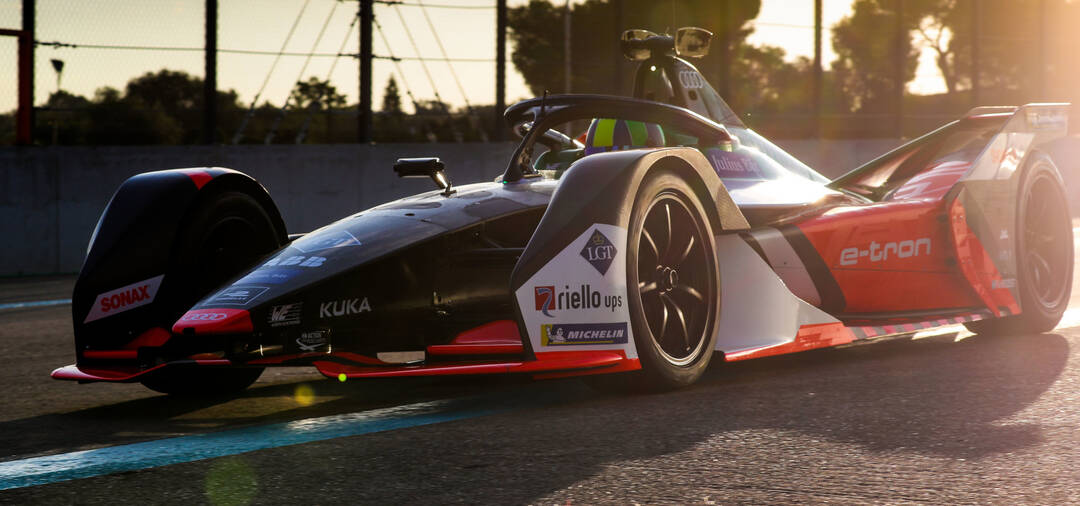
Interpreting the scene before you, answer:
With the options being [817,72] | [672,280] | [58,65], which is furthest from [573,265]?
[817,72]

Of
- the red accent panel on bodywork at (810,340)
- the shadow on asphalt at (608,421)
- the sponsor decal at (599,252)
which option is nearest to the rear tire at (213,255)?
the shadow on asphalt at (608,421)

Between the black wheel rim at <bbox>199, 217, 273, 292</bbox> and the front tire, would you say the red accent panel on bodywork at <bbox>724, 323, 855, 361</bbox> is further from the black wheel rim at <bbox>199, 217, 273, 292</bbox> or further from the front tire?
the black wheel rim at <bbox>199, 217, 273, 292</bbox>

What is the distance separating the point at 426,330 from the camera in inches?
188

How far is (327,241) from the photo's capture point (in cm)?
487

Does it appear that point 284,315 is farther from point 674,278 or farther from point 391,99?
point 391,99

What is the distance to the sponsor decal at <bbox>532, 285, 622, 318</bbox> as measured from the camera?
451 centimetres

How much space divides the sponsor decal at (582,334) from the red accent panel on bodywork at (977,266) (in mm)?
2617

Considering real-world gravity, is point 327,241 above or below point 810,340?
above

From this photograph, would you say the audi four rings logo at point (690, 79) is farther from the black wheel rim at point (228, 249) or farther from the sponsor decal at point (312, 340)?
the sponsor decal at point (312, 340)

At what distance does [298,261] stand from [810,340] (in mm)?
2199

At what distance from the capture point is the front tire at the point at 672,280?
15.5 ft

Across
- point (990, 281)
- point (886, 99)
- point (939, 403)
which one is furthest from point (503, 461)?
point (886, 99)

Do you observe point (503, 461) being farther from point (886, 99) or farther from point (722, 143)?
point (886, 99)

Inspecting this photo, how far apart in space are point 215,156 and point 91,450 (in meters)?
9.47
